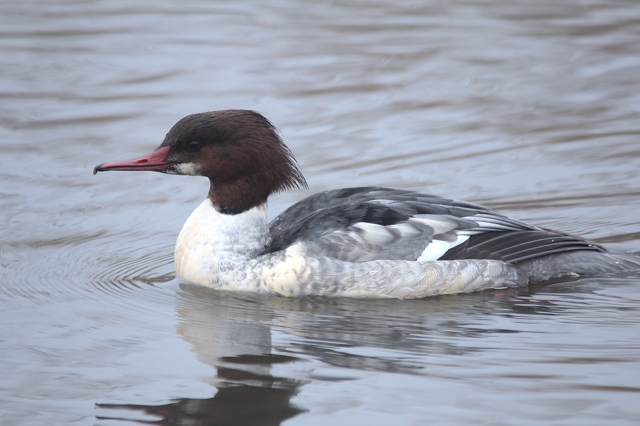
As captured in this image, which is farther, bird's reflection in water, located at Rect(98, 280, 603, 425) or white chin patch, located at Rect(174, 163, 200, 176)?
white chin patch, located at Rect(174, 163, 200, 176)

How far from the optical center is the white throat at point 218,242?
6.67 metres

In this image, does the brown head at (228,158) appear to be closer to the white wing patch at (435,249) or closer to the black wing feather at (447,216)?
the black wing feather at (447,216)

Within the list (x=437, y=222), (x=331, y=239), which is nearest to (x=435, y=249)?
(x=437, y=222)

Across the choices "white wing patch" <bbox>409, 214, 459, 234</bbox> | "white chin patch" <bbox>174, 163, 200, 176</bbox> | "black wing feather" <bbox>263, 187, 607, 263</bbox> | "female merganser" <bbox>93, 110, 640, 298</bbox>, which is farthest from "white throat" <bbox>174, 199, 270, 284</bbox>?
"white wing patch" <bbox>409, 214, 459, 234</bbox>

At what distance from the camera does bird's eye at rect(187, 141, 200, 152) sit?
6625 mm

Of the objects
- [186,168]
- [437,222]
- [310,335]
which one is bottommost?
[310,335]

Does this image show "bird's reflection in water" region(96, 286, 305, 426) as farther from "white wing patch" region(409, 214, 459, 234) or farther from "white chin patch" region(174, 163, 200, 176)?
"white wing patch" region(409, 214, 459, 234)

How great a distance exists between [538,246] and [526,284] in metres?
0.28

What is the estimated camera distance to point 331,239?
6.48 meters

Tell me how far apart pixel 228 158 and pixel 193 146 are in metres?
0.25

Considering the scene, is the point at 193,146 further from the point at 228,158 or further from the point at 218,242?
the point at 218,242

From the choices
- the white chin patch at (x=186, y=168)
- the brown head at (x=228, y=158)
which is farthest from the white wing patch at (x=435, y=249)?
the white chin patch at (x=186, y=168)

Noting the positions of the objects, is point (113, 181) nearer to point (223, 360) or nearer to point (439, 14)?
point (223, 360)

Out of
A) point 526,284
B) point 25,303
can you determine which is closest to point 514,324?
point 526,284
